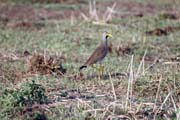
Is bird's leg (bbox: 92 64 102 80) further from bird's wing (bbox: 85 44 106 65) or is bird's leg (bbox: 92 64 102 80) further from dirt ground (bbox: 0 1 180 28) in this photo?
dirt ground (bbox: 0 1 180 28)

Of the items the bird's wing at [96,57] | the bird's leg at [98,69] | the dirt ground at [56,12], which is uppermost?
the bird's wing at [96,57]

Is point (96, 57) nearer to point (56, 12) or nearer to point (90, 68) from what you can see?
point (90, 68)

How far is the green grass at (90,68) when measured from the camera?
8188 millimetres

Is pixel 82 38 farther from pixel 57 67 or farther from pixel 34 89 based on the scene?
pixel 34 89

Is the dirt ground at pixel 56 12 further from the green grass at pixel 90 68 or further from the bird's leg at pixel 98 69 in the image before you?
the bird's leg at pixel 98 69

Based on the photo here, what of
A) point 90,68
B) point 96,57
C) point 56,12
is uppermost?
point 96,57

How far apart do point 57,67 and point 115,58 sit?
6.97 ft

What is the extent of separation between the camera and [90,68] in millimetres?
11000

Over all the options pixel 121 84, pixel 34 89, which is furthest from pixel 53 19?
pixel 34 89

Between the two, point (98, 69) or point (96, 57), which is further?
point (96, 57)

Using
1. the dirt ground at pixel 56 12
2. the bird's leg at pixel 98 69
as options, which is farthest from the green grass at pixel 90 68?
the dirt ground at pixel 56 12

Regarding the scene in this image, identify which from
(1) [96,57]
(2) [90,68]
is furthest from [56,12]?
(1) [96,57]

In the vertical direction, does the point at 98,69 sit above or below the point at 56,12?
above

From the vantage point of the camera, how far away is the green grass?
8188 millimetres
